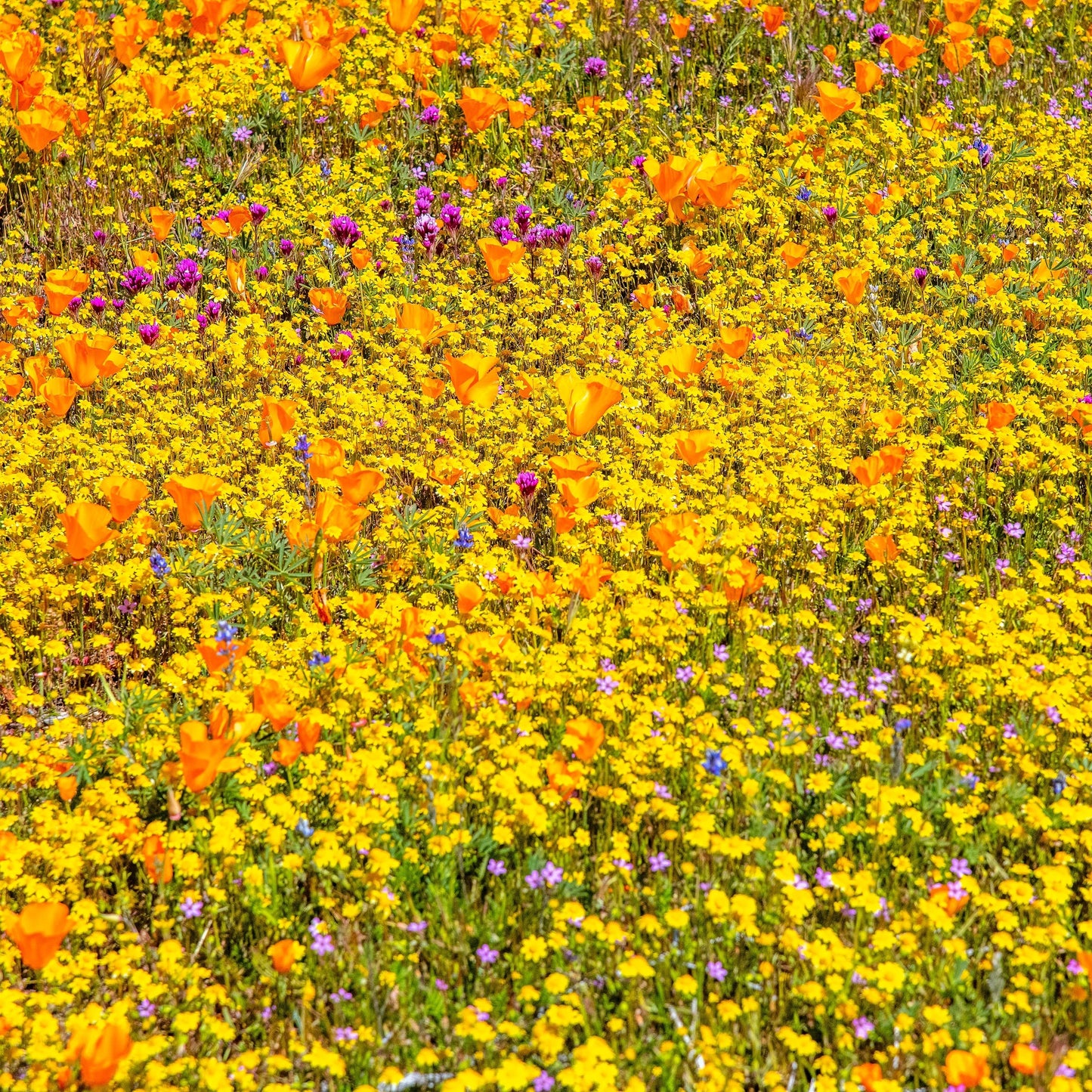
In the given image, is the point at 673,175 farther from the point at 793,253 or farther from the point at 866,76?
the point at 866,76

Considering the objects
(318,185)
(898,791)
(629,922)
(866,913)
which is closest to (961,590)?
(898,791)

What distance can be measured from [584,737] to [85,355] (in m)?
2.55

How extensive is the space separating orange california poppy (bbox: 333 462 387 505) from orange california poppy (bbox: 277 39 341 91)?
273 cm

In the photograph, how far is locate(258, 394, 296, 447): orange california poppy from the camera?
409cm

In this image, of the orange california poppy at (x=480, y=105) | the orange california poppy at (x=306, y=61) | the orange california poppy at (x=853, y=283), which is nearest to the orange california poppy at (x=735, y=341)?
the orange california poppy at (x=853, y=283)

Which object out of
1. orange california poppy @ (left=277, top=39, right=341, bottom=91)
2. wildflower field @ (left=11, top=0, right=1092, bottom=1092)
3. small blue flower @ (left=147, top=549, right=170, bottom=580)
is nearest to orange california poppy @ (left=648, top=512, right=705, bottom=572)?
wildflower field @ (left=11, top=0, right=1092, bottom=1092)

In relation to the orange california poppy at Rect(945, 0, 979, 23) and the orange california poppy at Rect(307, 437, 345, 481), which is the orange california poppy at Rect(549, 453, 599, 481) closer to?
the orange california poppy at Rect(307, 437, 345, 481)

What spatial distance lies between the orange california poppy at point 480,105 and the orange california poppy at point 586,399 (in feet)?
7.44

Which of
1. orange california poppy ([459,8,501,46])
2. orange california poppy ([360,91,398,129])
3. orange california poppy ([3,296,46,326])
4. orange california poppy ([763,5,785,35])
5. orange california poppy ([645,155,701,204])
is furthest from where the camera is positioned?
orange california poppy ([763,5,785,35])

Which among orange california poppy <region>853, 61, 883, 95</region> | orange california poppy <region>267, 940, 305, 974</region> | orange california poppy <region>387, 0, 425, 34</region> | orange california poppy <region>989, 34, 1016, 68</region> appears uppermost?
orange california poppy <region>989, 34, 1016, 68</region>

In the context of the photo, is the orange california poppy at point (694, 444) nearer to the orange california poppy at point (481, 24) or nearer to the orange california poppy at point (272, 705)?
the orange california poppy at point (272, 705)

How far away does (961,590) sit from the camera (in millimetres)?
3957

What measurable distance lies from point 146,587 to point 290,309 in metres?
2.03

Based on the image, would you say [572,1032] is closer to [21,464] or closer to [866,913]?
[866,913]
